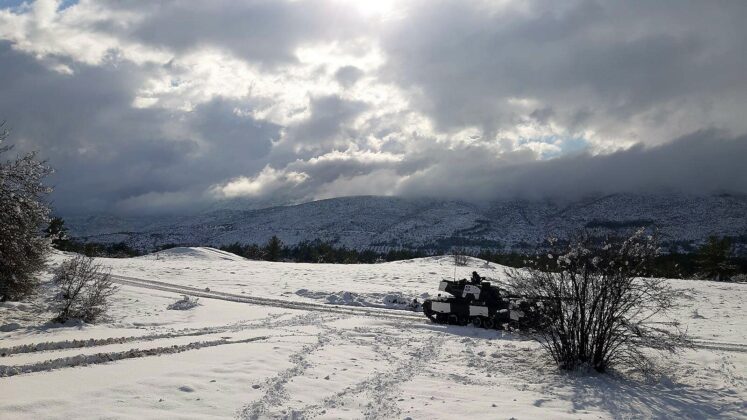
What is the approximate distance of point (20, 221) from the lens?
16.4 meters

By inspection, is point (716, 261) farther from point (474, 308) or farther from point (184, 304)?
point (184, 304)

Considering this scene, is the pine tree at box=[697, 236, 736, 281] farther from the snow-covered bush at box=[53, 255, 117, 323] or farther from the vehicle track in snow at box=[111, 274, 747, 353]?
the snow-covered bush at box=[53, 255, 117, 323]

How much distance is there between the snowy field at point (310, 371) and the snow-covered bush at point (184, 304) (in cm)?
42

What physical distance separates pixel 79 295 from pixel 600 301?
59.1ft

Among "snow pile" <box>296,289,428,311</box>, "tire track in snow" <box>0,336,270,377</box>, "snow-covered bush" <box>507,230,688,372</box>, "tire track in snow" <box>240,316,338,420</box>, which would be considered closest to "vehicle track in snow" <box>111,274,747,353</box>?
"snow pile" <box>296,289,428,311</box>

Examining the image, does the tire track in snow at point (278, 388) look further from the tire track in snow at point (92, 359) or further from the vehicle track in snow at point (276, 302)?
the vehicle track in snow at point (276, 302)

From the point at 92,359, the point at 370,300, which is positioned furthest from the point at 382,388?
the point at 370,300

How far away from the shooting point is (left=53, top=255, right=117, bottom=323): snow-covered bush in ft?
58.3

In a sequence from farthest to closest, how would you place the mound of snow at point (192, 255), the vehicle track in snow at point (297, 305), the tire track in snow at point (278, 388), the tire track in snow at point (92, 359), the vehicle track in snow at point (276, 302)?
the mound of snow at point (192, 255)
the vehicle track in snow at point (276, 302)
the vehicle track in snow at point (297, 305)
the tire track in snow at point (92, 359)
the tire track in snow at point (278, 388)

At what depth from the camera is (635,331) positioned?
508 inches

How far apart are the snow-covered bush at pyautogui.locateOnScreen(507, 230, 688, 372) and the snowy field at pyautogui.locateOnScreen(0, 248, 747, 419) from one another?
0.64m

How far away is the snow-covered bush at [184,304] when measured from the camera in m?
22.4

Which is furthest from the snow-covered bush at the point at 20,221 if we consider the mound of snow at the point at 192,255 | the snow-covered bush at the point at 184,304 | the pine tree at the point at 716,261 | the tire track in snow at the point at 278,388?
the pine tree at the point at 716,261

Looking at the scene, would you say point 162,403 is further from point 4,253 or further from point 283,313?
point 283,313
